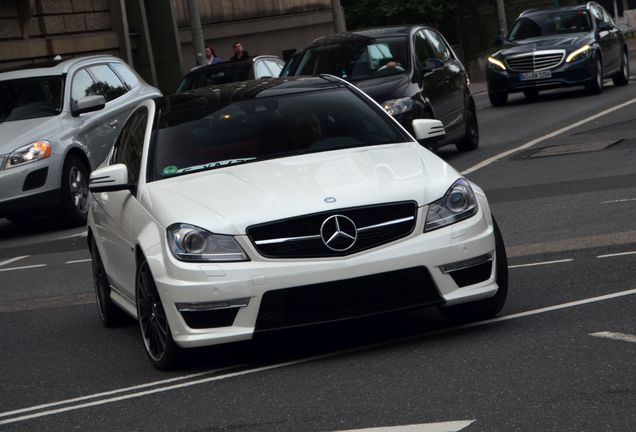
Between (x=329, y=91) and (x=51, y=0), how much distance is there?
26.7 meters

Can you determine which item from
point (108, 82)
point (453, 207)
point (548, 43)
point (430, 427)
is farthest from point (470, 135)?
point (430, 427)

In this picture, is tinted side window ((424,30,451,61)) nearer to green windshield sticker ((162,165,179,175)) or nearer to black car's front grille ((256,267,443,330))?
green windshield sticker ((162,165,179,175))

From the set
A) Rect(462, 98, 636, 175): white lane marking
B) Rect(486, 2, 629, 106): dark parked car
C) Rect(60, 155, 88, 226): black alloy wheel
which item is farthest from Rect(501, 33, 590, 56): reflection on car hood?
Rect(60, 155, 88, 226): black alloy wheel

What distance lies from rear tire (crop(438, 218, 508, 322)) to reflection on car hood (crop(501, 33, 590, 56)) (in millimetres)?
20259

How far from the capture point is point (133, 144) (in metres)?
9.46

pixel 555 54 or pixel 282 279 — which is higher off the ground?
pixel 282 279

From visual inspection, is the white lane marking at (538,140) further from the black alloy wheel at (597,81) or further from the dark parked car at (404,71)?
the black alloy wheel at (597,81)

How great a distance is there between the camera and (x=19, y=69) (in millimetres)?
18703

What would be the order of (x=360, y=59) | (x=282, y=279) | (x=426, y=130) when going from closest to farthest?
(x=282, y=279), (x=426, y=130), (x=360, y=59)

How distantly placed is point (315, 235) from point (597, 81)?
2180cm

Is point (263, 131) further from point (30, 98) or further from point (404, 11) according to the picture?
point (404, 11)

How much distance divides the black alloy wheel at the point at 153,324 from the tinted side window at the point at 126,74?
11.5 m

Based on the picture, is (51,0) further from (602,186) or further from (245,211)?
(245,211)

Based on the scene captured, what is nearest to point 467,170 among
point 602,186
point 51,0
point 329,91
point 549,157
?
point 549,157
